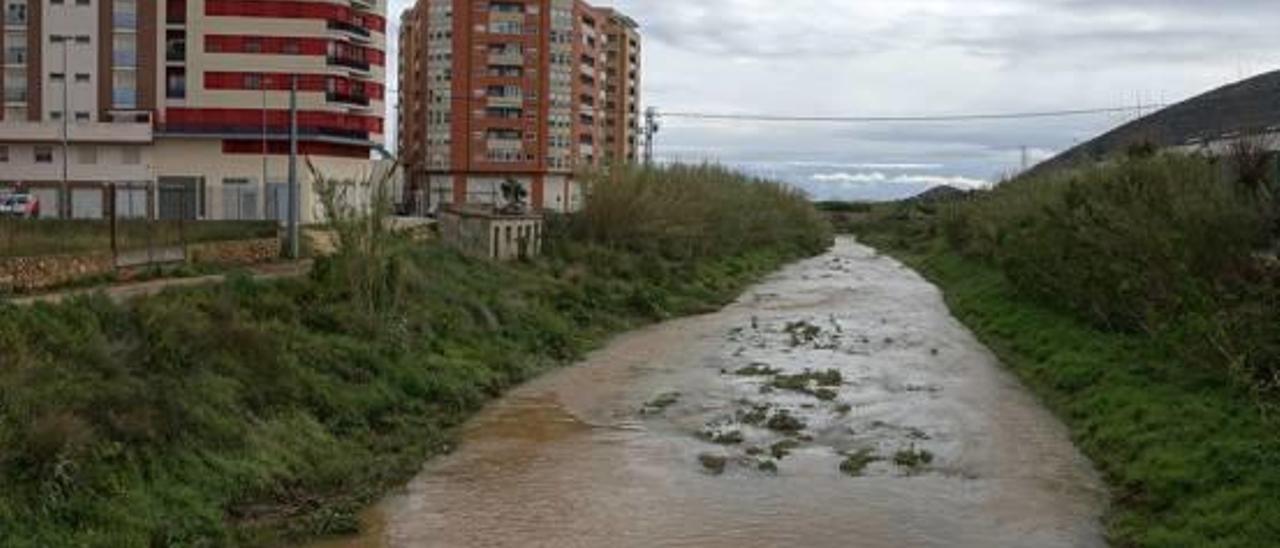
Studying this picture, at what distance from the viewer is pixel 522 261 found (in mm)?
42781

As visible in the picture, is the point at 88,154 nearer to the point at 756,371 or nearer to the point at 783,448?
the point at 756,371

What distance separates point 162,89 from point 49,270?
54452 millimetres

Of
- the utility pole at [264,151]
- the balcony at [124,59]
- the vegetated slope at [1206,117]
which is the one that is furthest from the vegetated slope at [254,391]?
the balcony at [124,59]

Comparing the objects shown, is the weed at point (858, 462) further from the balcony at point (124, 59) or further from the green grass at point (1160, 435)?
the balcony at point (124, 59)

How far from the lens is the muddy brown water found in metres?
15.4

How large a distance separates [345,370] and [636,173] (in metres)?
30.6

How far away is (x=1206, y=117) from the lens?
49.4 m

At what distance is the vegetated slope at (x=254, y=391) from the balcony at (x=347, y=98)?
41.6 meters

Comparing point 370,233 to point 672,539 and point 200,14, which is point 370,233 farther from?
point 200,14

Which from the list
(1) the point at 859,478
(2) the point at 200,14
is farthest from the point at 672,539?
(2) the point at 200,14

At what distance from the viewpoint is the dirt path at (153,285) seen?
66.8 ft

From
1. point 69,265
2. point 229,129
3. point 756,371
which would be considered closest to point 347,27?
point 229,129

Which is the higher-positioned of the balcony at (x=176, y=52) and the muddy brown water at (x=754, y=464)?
the balcony at (x=176, y=52)


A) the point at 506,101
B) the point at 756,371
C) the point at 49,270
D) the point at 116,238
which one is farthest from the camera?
the point at 506,101
